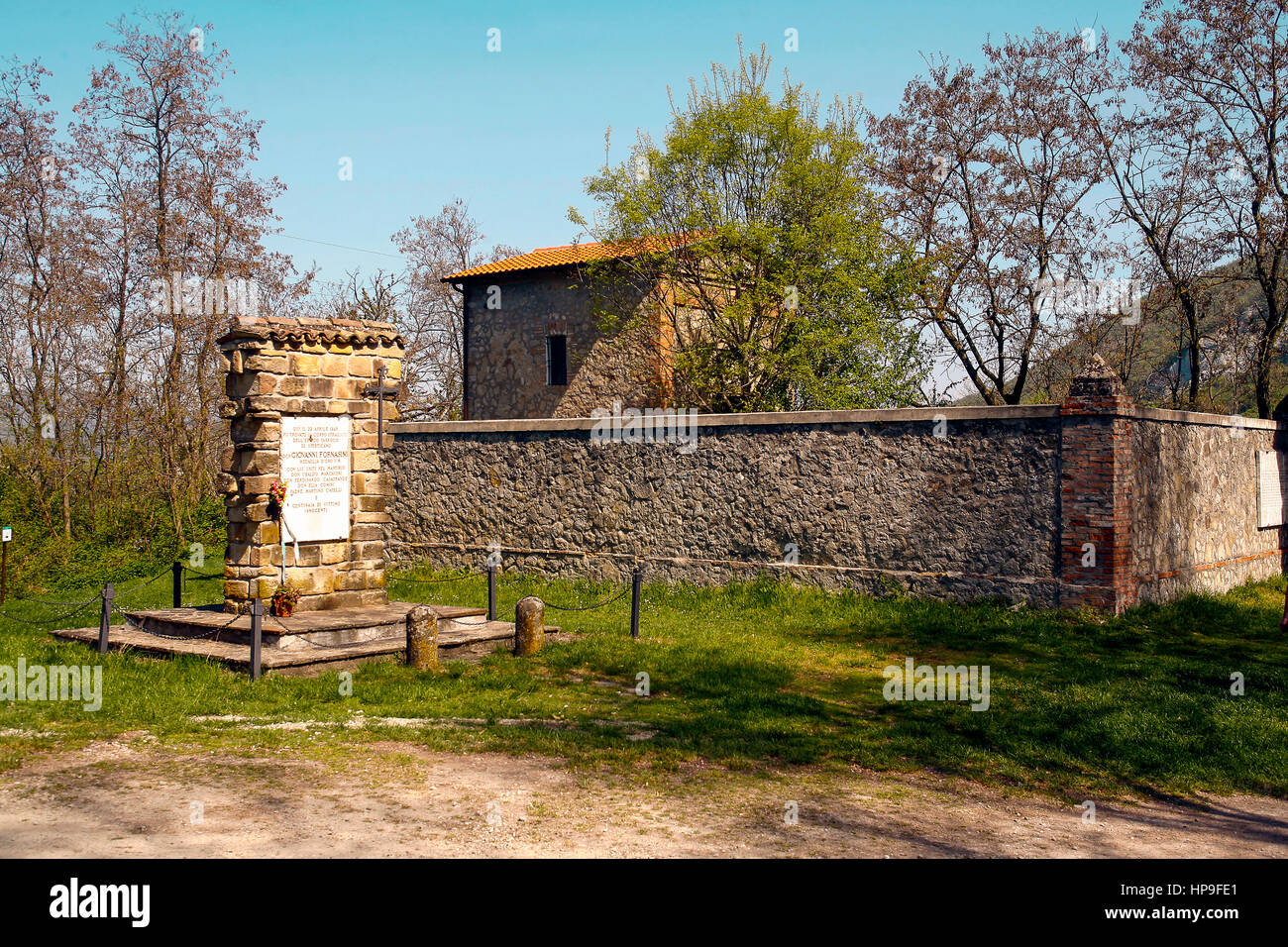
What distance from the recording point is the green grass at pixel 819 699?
859cm

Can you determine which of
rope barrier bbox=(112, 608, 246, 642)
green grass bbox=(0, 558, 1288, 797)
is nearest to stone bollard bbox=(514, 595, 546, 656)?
green grass bbox=(0, 558, 1288, 797)

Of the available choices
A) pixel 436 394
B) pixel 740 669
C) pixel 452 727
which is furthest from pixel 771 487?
pixel 436 394

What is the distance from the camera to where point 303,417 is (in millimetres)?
13000

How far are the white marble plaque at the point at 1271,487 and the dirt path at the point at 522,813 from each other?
14.0m

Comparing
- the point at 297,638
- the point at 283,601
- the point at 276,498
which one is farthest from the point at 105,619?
the point at 276,498

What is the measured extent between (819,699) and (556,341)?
68.4 feet

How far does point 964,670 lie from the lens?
39.0 ft

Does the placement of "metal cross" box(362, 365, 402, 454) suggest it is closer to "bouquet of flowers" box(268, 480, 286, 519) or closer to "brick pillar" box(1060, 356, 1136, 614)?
"bouquet of flowers" box(268, 480, 286, 519)

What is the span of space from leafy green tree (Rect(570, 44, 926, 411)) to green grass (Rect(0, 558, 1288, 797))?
9990mm

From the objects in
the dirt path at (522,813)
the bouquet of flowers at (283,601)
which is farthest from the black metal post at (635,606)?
the dirt path at (522,813)

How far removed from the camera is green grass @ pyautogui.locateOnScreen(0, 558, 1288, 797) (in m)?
8.59

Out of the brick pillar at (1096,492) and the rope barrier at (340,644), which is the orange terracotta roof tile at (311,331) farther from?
the brick pillar at (1096,492)

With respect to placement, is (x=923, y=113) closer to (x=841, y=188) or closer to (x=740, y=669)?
(x=841, y=188)

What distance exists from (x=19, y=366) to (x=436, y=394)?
19942 millimetres
